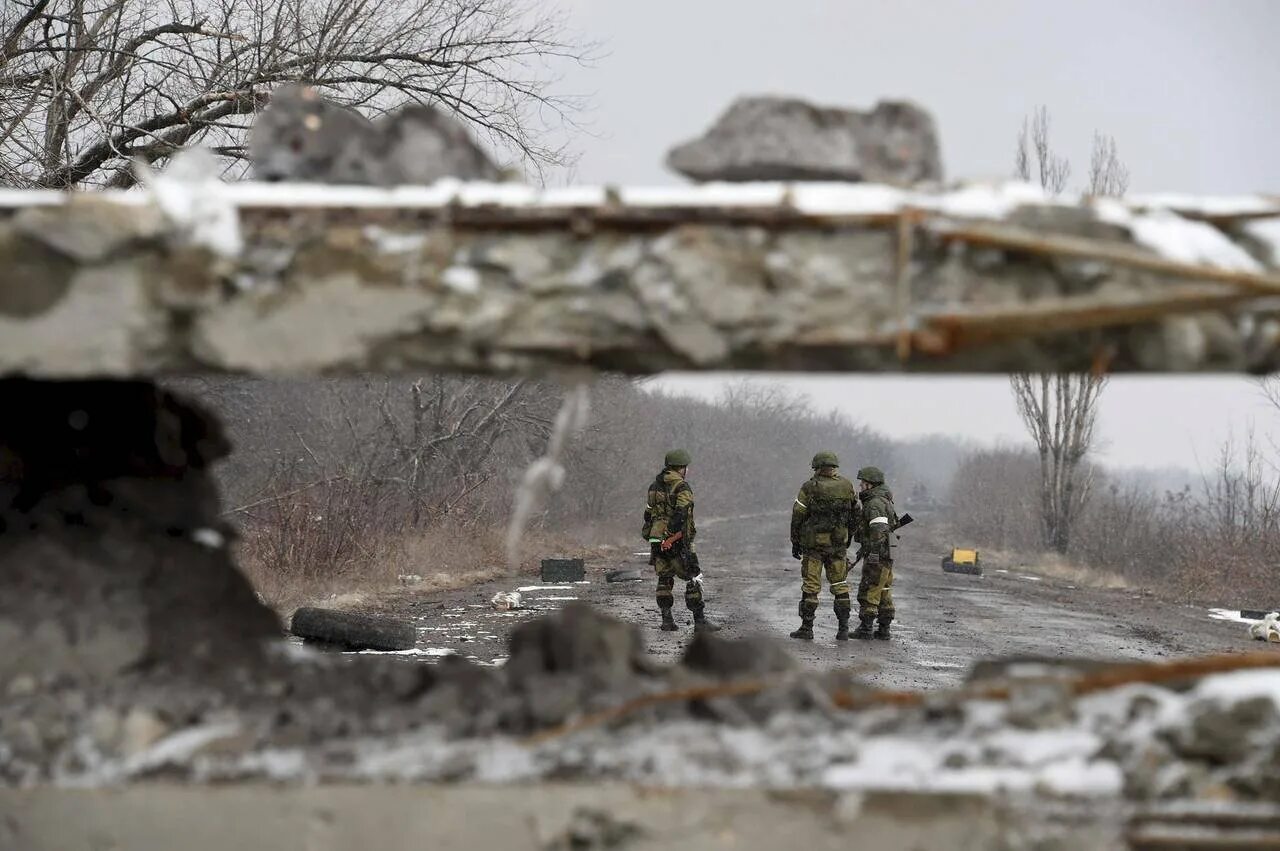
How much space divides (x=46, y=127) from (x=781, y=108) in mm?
10380

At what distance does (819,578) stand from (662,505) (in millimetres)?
1582

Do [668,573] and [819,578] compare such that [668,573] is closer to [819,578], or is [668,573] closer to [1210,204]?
[819,578]

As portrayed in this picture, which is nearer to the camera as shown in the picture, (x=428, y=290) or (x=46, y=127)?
(x=428, y=290)

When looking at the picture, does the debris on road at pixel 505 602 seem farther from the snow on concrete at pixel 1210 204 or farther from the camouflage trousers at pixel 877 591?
the snow on concrete at pixel 1210 204

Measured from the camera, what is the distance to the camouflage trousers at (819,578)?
31.1ft

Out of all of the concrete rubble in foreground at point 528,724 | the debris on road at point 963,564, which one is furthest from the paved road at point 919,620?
the concrete rubble in foreground at point 528,724

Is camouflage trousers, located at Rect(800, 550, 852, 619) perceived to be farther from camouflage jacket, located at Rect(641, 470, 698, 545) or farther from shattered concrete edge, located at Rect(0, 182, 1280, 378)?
shattered concrete edge, located at Rect(0, 182, 1280, 378)

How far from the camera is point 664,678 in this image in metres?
2.67

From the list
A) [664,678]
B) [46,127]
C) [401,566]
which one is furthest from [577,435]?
[664,678]

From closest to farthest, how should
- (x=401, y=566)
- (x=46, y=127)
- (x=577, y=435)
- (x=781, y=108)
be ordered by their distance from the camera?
1. (x=781, y=108)
2. (x=46, y=127)
3. (x=401, y=566)
4. (x=577, y=435)

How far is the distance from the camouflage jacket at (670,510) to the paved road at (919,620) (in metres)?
0.92

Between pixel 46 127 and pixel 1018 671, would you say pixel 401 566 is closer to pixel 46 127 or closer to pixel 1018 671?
pixel 46 127

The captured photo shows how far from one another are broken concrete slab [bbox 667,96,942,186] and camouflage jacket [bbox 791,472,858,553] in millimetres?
7255

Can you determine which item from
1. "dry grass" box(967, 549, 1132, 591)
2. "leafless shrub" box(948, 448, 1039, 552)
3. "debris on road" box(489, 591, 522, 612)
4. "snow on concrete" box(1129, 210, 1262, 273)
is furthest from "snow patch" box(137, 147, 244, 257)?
"leafless shrub" box(948, 448, 1039, 552)
